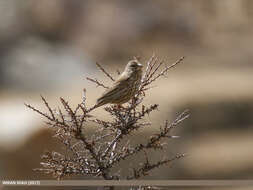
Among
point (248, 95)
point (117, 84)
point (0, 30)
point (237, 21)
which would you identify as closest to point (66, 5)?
point (0, 30)

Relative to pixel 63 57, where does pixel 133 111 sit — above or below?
below

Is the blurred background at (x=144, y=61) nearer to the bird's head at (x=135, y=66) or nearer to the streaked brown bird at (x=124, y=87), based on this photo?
the bird's head at (x=135, y=66)

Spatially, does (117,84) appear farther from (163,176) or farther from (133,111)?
(163,176)

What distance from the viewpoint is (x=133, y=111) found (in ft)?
23.4

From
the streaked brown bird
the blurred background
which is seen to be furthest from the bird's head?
the blurred background

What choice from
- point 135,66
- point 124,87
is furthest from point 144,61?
point 124,87

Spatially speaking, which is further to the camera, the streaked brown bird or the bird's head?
the bird's head

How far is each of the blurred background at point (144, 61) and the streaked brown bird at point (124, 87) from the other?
834 centimetres

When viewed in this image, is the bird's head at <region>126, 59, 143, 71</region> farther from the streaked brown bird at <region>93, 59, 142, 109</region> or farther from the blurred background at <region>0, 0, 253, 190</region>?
the blurred background at <region>0, 0, 253, 190</region>

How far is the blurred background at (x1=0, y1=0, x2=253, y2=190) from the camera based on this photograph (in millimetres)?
21188

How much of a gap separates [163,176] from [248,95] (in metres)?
7.42

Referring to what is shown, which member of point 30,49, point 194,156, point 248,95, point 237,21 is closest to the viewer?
point 194,156

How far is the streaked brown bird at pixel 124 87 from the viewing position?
26.0ft

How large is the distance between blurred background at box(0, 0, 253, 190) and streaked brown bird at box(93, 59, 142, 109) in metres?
8.34
